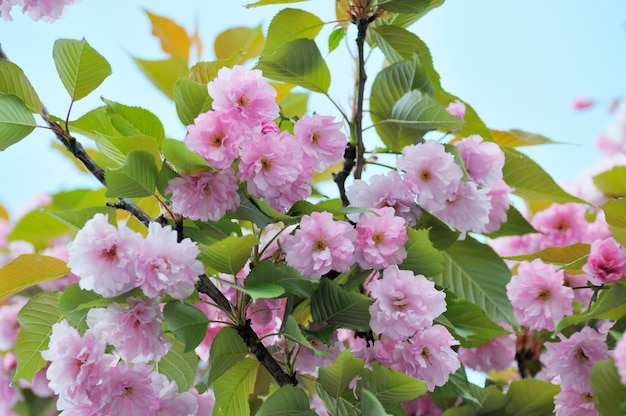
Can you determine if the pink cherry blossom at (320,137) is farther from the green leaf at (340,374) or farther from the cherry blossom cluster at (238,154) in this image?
the green leaf at (340,374)

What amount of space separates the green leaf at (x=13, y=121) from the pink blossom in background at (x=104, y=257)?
150 millimetres

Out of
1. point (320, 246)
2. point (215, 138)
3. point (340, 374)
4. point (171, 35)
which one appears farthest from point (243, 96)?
point (171, 35)

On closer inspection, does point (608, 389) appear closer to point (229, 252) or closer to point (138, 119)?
point (229, 252)

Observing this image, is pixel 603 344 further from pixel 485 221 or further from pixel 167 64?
pixel 167 64

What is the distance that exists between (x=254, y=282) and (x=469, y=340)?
0.89 feet

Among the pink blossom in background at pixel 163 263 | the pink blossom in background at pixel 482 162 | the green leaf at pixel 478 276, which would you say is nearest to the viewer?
Answer: the pink blossom in background at pixel 163 263

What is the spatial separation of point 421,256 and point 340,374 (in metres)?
0.14

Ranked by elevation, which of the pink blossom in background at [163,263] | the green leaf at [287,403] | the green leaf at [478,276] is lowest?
the green leaf at [478,276]

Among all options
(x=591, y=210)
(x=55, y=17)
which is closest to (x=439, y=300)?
(x=55, y=17)

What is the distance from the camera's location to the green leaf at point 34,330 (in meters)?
0.74

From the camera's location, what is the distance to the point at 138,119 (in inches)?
28.5

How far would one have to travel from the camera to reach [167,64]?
1007 mm

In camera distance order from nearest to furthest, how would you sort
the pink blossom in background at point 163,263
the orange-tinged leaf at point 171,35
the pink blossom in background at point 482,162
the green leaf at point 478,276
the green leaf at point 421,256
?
the pink blossom in background at point 163,263, the green leaf at point 421,256, the pink blossom in background at point 482,162, the green leaf at point 478,276, the orange-tinged leaf at point 171,35

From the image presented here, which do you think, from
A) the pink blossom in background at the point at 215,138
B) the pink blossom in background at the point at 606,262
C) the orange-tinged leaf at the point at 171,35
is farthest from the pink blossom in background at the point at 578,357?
the orange-tinged leaf at the point at 171,35
